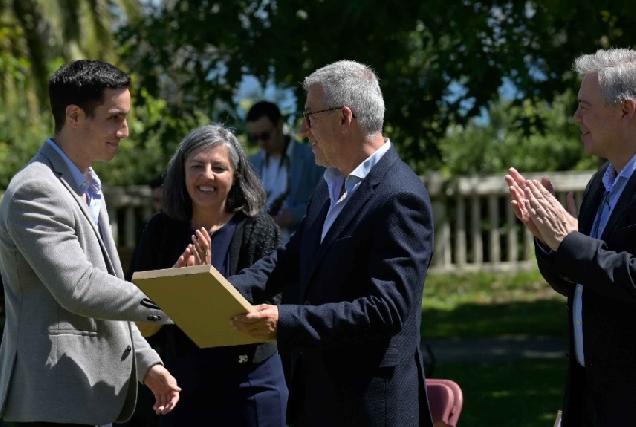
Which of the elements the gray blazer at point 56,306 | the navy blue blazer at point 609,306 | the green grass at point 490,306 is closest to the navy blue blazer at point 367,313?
the navy blue blazer at point 609,306

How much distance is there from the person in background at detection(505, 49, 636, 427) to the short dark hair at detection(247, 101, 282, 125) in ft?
12.2

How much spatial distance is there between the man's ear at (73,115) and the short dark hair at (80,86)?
13 mm

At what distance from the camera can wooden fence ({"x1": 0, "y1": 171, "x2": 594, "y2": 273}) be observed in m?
14.9

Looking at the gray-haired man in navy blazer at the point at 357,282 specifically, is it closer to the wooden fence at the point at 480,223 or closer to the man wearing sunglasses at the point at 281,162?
the man wearing sunglasses at the point at 281,162

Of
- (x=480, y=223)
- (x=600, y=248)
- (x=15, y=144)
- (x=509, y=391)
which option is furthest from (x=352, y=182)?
(x=15, y=144)

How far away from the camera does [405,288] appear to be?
130 inches

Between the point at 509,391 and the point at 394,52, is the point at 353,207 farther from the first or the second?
the point at 394,52

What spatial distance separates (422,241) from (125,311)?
1.06 m

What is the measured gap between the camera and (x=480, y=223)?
15117 millimetres

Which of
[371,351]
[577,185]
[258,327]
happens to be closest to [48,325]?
[258,327]

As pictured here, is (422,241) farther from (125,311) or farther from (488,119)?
(488,119)

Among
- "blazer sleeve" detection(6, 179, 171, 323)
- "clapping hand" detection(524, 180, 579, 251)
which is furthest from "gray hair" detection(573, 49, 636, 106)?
"blazer sleeve" detection(6, 179, 171, 323)

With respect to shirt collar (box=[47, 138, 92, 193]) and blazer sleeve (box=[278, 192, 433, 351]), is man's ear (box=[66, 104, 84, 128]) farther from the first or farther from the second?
blazer sleeve (box=[278, 192, 433, 351])

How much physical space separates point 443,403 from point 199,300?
5.03 ft
